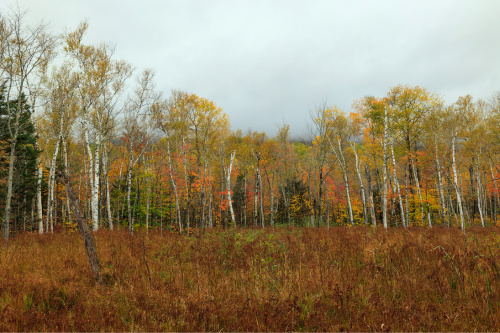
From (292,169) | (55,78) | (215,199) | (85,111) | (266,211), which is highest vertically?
(55,78)

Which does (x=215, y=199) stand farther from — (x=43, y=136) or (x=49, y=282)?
(x=49, y=282)

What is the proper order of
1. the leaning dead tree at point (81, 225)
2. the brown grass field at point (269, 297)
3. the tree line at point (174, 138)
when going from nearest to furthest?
the brown grass field at point (269, 297) → the leaning dead tree at point (81, 225) → the tree line at point (174, 138)

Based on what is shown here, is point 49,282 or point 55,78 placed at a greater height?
point 55,78

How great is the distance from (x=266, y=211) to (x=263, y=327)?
31735mm

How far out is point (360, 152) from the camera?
25047 millimetres

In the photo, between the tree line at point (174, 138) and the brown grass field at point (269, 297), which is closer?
the brown grass field at point (269, 297)

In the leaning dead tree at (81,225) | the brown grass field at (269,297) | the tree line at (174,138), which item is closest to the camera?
the brown grass field at (269,297)

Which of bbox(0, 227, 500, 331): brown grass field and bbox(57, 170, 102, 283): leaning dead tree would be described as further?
bbox(57, 170, 102, 283): leaning dead tree

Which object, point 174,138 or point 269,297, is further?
point 174,138

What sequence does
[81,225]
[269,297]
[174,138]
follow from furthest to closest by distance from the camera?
[174,138] < [81,225] < [269,297]

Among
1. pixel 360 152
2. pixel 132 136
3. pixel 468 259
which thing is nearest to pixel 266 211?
pixel 360 152

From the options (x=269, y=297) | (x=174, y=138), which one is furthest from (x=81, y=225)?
(x=174, y=138)

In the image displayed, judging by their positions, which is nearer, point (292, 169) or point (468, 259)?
point (468, 259)

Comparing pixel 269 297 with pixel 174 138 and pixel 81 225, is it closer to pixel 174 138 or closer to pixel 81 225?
pixel 81 225
